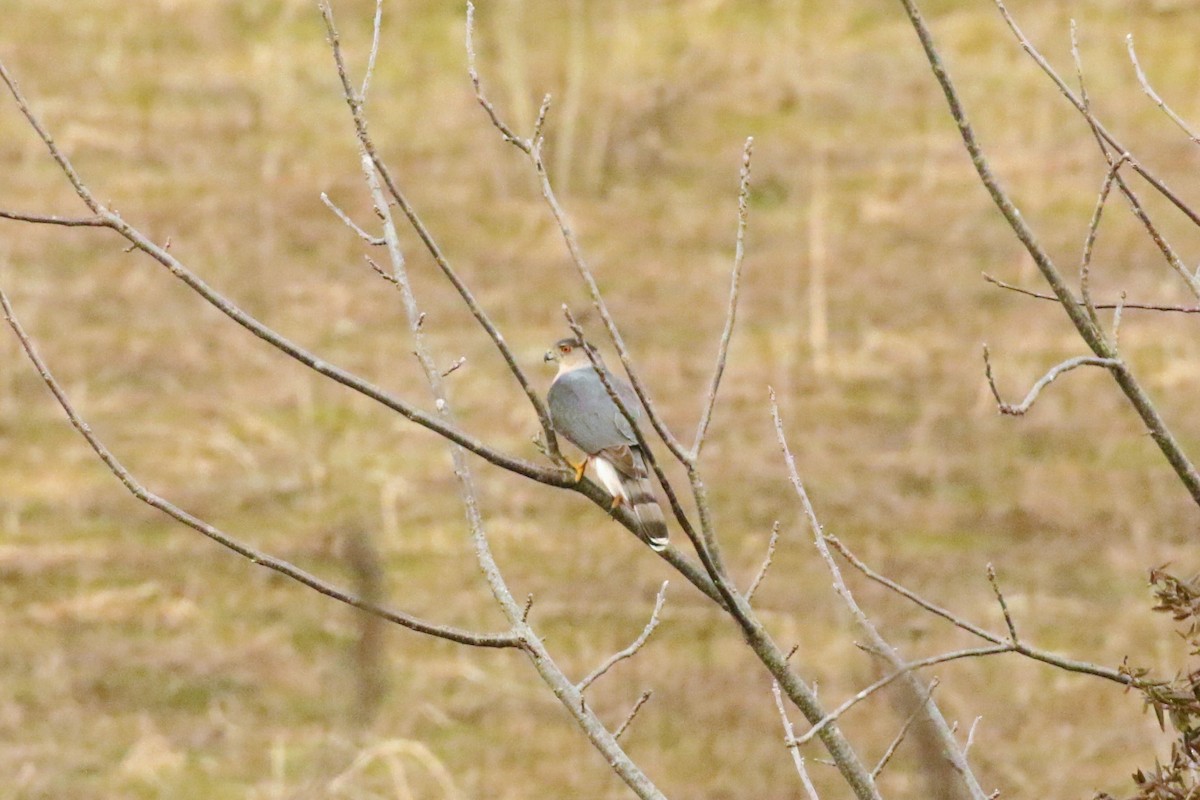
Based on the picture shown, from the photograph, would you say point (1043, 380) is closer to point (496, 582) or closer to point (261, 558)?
point (496, 582)

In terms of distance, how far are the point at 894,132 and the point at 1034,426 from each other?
12.6 ft

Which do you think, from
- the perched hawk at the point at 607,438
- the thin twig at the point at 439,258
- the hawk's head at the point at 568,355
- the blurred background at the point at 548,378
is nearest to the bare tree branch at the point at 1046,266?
the thin twig at the point at 439,258

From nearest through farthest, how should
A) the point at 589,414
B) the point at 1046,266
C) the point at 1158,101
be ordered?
the point at 1046,266
the point at 1158,101
the point at 589,414

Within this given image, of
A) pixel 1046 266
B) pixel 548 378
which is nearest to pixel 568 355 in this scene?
pixel 548 378

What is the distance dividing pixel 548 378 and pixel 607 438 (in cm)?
540

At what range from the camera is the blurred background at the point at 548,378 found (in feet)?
25.0

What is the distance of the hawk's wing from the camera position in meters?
4.64

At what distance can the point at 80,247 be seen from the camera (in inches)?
488

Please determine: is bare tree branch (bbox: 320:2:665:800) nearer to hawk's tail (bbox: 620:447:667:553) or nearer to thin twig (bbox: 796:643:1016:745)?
thin twig (bbox: 796:643:1016:745)

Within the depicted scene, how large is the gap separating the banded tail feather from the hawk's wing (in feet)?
0.13

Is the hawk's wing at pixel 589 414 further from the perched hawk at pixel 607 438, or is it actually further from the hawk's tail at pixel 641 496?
the hawk's tail at pixel 641 496

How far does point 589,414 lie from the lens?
4.87 metres

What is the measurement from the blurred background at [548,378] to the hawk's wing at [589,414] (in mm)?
1209

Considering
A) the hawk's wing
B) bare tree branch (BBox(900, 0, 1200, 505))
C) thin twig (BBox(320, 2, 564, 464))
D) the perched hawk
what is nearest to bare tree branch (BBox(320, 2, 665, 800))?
thin twig (BBox(320, 2, 564, 464))
